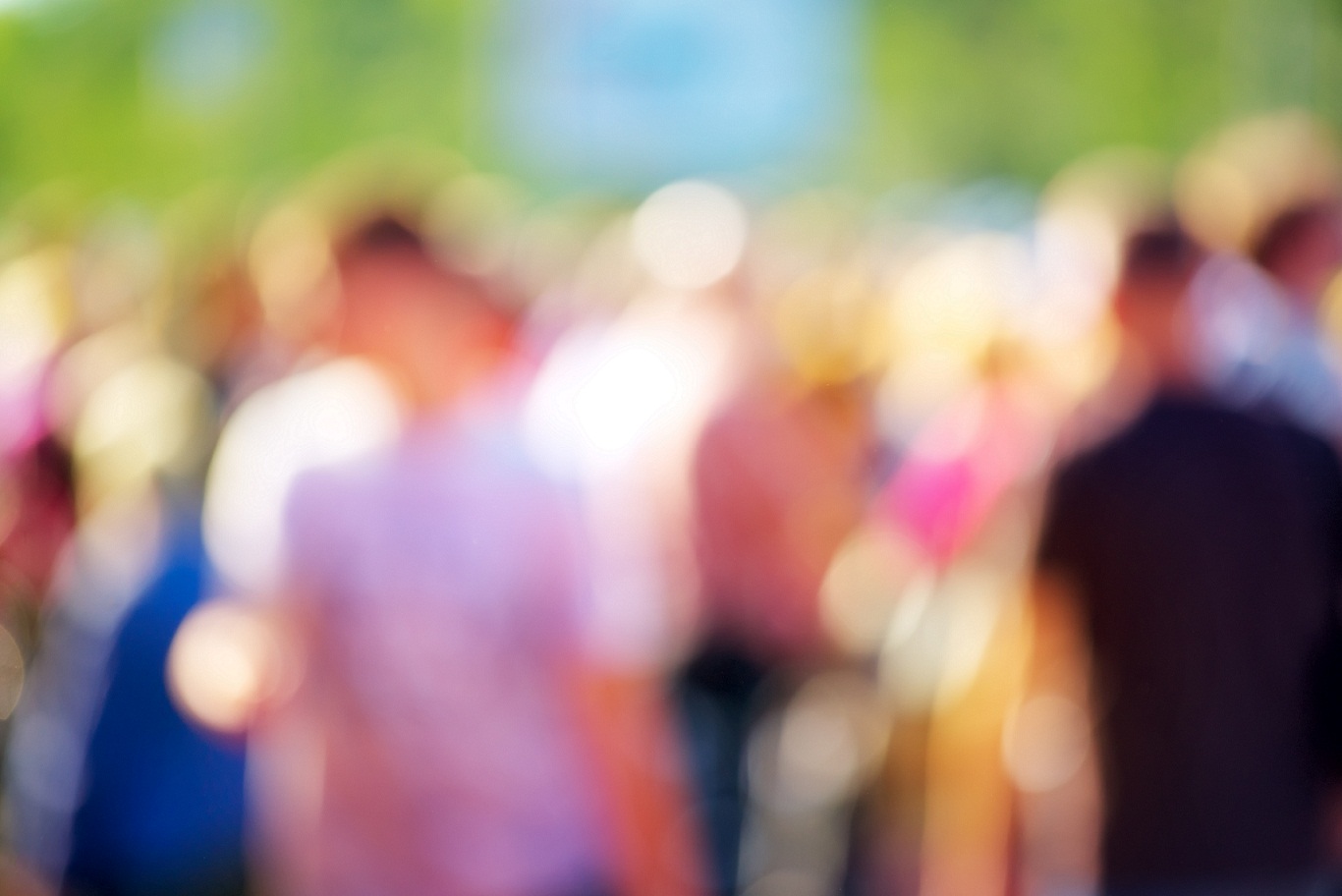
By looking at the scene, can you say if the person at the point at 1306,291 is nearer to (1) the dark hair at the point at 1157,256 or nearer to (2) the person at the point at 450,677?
(1) the dark hair at the point at 1157,256

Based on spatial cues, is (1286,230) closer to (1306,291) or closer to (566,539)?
(1306,291)

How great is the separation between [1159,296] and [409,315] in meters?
1.23

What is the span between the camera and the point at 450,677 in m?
2.56

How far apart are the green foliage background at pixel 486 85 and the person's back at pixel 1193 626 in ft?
36.6

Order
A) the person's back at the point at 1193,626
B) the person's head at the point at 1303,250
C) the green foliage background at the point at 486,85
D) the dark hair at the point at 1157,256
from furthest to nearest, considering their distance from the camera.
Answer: the green foliage background at the point at 486,85 → the person's head at the point at 1303,250 → the dark hair at the point at 1157,256 → the person's back at the point at 1193,626

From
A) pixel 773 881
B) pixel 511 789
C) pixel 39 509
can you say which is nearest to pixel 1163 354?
pixel 511 789

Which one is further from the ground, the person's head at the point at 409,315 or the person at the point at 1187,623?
the person's head at the point at 409,315

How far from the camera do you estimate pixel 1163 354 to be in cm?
294

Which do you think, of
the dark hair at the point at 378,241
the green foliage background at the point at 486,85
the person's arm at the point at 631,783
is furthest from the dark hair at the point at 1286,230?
the green foliage background at the point at 486,85

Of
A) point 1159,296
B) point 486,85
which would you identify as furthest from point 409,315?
point 486,85

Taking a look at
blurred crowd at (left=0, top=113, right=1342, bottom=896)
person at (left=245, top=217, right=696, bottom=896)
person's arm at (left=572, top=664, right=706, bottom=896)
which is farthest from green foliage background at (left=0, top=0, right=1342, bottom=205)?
person's arm at (left=572, top=664, right=706, bottom=896)

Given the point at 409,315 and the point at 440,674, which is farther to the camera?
the point at 409,315

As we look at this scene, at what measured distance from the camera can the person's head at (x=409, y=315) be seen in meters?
2.70

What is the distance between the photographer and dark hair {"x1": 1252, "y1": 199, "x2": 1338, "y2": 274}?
177 inches
